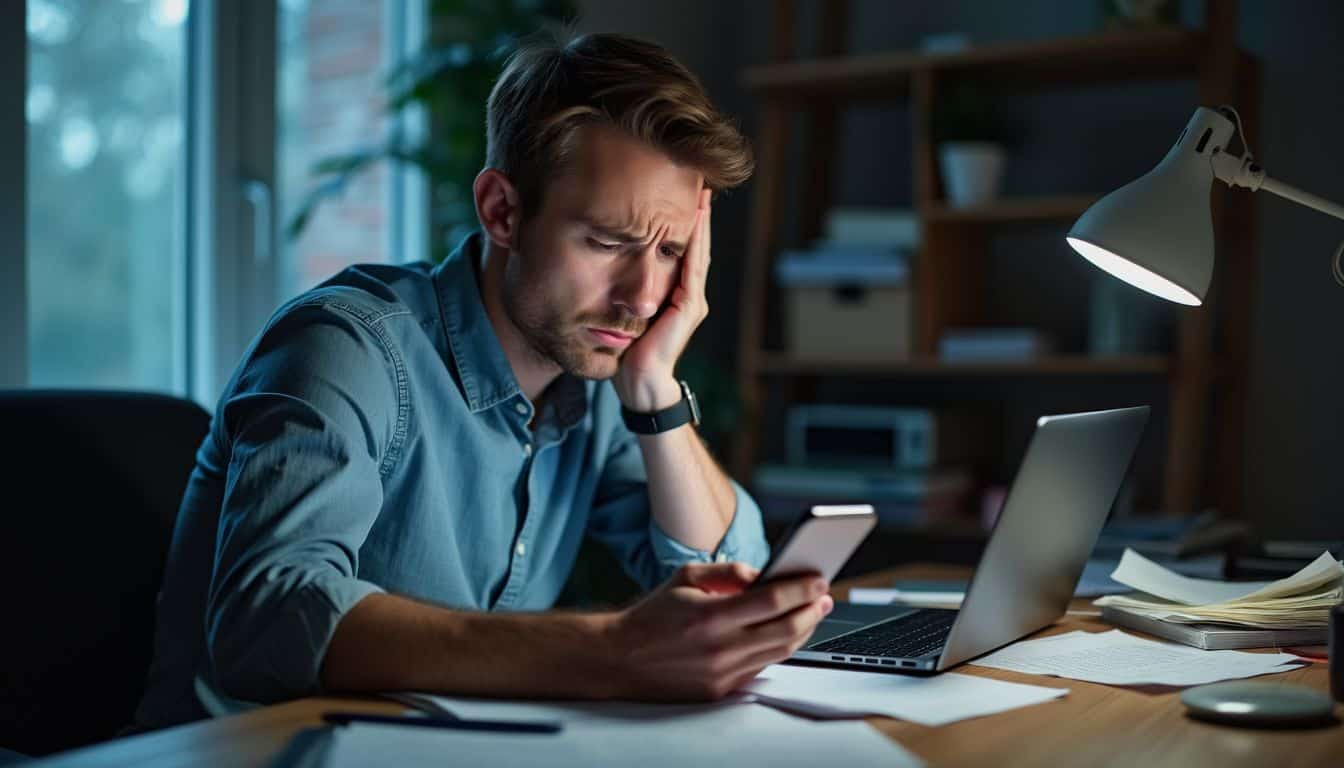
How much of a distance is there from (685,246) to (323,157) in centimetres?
141

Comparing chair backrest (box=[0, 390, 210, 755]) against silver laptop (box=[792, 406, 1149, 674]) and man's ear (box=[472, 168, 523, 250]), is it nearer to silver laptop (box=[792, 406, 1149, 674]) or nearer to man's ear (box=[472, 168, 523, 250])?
man's ear (box=[472, 168, 523, 250])

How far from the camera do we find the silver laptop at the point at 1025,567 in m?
1.06

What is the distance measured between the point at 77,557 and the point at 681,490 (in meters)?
0.64

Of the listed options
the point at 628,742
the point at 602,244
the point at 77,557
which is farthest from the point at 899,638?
the point at 77,557

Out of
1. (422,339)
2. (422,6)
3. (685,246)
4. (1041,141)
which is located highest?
(422,6)

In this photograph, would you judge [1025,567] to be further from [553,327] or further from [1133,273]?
[553,327]

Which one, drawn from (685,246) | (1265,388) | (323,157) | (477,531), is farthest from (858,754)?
(1265,388)

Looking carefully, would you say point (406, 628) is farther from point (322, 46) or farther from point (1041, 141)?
point (1041, 141)

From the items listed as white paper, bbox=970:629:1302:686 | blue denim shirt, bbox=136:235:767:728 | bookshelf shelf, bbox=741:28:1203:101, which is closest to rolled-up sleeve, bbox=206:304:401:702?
blue denim shirt, bbox=136:235:767:728

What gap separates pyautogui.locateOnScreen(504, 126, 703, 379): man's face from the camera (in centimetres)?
139

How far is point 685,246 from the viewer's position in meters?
1.52

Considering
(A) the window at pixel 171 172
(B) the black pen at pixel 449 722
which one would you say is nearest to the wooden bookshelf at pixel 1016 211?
(A) the window at pixel 171 172

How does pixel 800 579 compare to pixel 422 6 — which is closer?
pixel 800 579

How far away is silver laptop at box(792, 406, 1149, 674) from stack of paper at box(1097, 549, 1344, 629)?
9 centimetres
